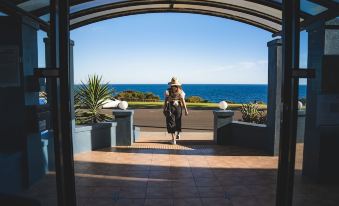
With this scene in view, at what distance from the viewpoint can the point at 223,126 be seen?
8922 mm

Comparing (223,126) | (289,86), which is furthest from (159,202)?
(223,126)

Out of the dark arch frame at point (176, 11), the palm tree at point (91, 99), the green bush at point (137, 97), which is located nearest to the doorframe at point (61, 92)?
the dark arch frame at point (176, 11)

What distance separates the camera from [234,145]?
29.1 feet

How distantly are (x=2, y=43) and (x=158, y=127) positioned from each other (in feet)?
31.6

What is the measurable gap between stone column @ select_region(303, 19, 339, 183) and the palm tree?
6.13m

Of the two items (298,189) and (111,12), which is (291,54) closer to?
(298,189)

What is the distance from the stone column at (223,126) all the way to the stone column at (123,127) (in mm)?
2605

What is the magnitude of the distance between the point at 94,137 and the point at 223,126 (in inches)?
148

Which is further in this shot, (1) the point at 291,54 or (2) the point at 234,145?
(2) the point at 234,145

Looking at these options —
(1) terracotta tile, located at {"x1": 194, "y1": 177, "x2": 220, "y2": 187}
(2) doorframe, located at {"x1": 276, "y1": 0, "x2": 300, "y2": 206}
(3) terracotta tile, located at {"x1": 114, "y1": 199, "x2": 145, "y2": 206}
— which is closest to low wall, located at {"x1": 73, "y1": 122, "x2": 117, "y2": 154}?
(3) terracotta tile, located at {"x1": 114, "y1": 199, "x2": 145, "y2": 206}

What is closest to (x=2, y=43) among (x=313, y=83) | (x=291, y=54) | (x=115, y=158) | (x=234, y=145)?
(x=115, y=158)

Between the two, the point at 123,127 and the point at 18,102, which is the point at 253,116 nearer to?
the point at 123,127

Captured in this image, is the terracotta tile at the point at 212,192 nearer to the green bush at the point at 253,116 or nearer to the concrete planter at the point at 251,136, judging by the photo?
the concrete planter at the point at 251,136

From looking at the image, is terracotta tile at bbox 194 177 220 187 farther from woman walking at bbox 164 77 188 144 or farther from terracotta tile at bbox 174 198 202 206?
woman walking at bbox 164 77 188 144
